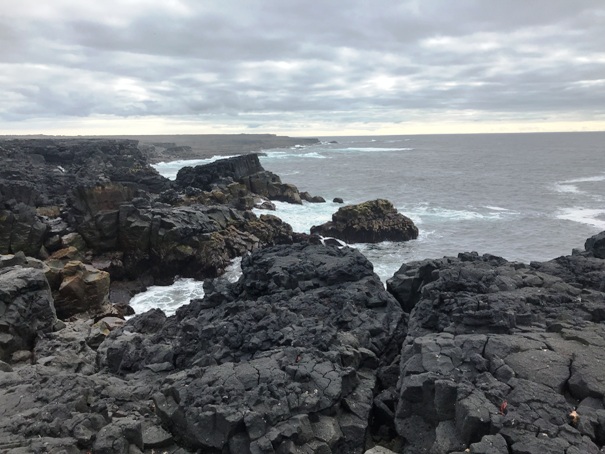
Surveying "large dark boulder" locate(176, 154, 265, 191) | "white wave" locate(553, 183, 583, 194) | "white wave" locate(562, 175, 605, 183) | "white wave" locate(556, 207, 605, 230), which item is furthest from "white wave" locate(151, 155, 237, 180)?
"white wave" locate(562, 175, 605, 183)

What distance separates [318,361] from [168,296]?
54.7ft

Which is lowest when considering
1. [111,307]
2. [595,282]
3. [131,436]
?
[111,307]

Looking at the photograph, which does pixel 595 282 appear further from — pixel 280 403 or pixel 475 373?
pixel 280 403

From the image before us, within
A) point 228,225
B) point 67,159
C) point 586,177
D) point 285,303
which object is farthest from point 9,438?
point 586,177

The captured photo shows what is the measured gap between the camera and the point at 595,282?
14641 millimetres

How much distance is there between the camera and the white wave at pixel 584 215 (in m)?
43.3

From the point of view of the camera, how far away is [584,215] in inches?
1845

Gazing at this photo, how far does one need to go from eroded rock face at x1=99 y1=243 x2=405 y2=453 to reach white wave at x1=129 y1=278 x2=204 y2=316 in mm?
6803

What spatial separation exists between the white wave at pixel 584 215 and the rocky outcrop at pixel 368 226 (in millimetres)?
17514

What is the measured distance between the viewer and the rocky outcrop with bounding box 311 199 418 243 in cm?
3822

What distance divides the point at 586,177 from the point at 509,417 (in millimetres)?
85514

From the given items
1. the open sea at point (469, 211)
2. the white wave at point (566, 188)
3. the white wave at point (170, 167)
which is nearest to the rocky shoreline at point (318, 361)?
the open sea at point (469, 211)

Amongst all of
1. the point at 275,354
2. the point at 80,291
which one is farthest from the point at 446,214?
the point at 275,354

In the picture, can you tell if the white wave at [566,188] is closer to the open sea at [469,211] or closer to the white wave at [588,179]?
the open sea at [469,211]
